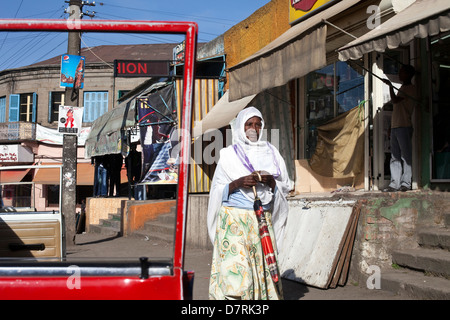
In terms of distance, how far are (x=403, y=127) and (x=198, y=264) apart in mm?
3619

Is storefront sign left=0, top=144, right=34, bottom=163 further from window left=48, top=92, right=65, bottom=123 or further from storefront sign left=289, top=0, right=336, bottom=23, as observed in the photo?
storefront sign left=289, top=0, right=336, bottom=23

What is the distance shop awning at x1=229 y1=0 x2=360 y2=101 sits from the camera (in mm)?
6375

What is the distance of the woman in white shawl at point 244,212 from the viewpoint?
3.93m

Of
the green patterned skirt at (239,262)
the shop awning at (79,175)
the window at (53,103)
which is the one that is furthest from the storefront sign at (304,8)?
the window at (53,103)

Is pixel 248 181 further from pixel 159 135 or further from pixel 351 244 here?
pixel 159 135

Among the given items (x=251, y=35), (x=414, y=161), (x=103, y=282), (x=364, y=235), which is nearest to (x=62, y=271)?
(x=103, y=282)

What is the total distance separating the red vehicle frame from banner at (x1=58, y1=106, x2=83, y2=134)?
28.6 ft

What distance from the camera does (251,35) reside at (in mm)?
11984

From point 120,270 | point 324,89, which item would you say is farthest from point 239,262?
point 324,89

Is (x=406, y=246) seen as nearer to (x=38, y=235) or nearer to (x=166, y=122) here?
(x=38, y=235)

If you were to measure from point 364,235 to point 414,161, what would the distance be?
60.1 inches

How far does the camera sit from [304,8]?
946 centimetres

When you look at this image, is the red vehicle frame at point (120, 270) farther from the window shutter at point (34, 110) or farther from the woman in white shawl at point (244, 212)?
the window shutter at point (34, 110)

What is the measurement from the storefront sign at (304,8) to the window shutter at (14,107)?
852 inches
